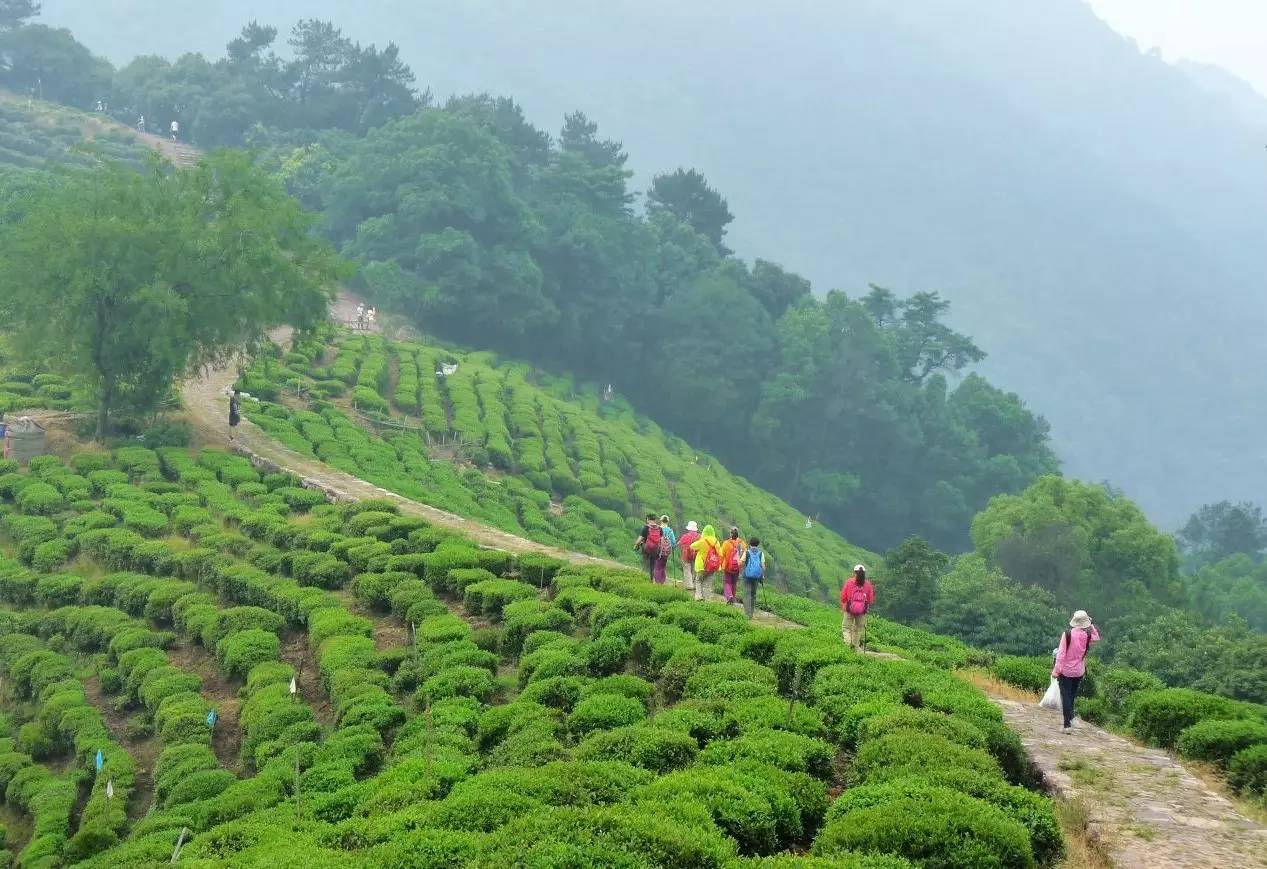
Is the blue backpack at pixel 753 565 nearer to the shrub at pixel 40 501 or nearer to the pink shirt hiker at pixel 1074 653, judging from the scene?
the pink shirt hiker at pixel 1074 653

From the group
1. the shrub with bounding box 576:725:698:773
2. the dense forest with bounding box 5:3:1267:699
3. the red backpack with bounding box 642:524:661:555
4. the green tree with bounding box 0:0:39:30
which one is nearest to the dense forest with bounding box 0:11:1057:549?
the dense forest with bounding box 5:3:1267:699

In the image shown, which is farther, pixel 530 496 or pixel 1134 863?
pixel 530 496

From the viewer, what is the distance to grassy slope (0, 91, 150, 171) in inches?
2936

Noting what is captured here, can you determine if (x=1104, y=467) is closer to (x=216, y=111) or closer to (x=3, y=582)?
(x=216, y=111)

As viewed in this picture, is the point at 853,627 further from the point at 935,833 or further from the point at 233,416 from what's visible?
the point at 233,416

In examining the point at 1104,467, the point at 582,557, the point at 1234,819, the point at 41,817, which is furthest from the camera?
the point at 1104,467

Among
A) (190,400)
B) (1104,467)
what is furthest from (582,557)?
(1104,467)

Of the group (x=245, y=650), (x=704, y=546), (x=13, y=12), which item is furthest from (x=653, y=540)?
(x=13, y=12)

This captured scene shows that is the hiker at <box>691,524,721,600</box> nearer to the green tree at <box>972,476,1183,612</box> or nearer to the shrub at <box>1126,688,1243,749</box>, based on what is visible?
the shrub at <box>1126,688,1243,749</box>

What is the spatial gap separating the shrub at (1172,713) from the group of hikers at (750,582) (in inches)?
Answer: 35.4

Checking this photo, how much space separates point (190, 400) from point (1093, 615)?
33.3 metres

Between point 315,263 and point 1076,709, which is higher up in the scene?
point 315,263

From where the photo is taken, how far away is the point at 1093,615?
46656 mm

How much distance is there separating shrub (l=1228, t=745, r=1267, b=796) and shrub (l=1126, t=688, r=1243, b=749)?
4.69 ft
